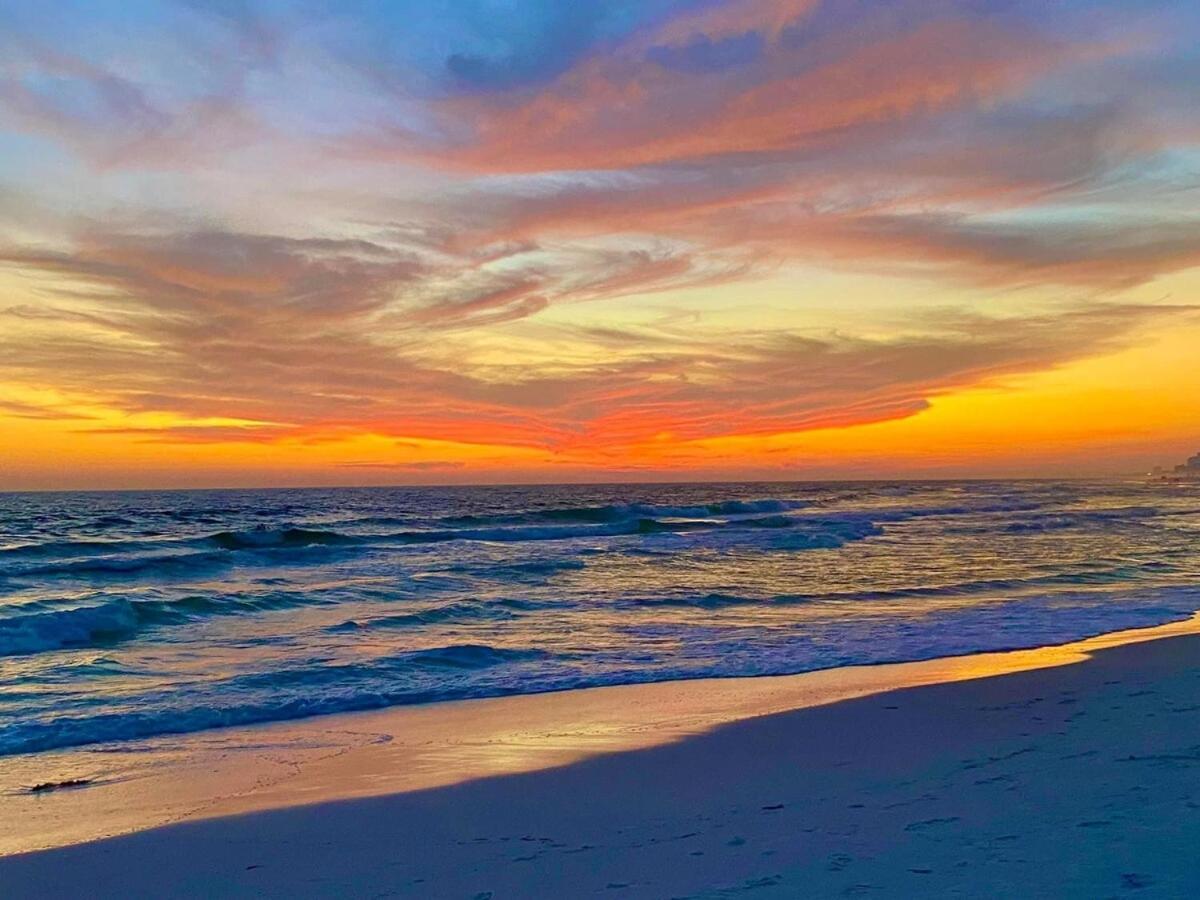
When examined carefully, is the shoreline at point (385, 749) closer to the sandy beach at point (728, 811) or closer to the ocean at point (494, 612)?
the sandy beach at point (728, 811)

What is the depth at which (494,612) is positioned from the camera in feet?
56.7

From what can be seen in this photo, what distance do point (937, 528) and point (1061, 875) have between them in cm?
3936

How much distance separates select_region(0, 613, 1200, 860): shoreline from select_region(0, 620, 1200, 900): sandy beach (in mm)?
51

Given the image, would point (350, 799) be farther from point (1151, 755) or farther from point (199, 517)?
point (199, 517)

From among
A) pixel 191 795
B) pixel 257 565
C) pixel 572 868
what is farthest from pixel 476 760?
pixel 257 565

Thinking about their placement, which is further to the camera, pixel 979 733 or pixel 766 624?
pixel 766 624

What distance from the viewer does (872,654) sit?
12414mm

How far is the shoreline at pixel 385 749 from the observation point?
6.62m

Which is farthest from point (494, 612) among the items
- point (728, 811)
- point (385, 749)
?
point (728, 811)

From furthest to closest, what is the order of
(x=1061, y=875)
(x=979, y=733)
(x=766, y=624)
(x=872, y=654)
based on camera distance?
(x=766, y=624), (x=872, y=654), (x=979, y=733), (x=1061, y=875)

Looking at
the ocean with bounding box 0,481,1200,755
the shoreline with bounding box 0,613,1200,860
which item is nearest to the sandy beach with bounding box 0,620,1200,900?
the shoreline with bounding box 0,613,1200,860

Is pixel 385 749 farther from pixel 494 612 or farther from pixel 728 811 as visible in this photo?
pixel 494 612

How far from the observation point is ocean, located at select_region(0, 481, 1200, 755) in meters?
11.0

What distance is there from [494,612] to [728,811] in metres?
11.8
